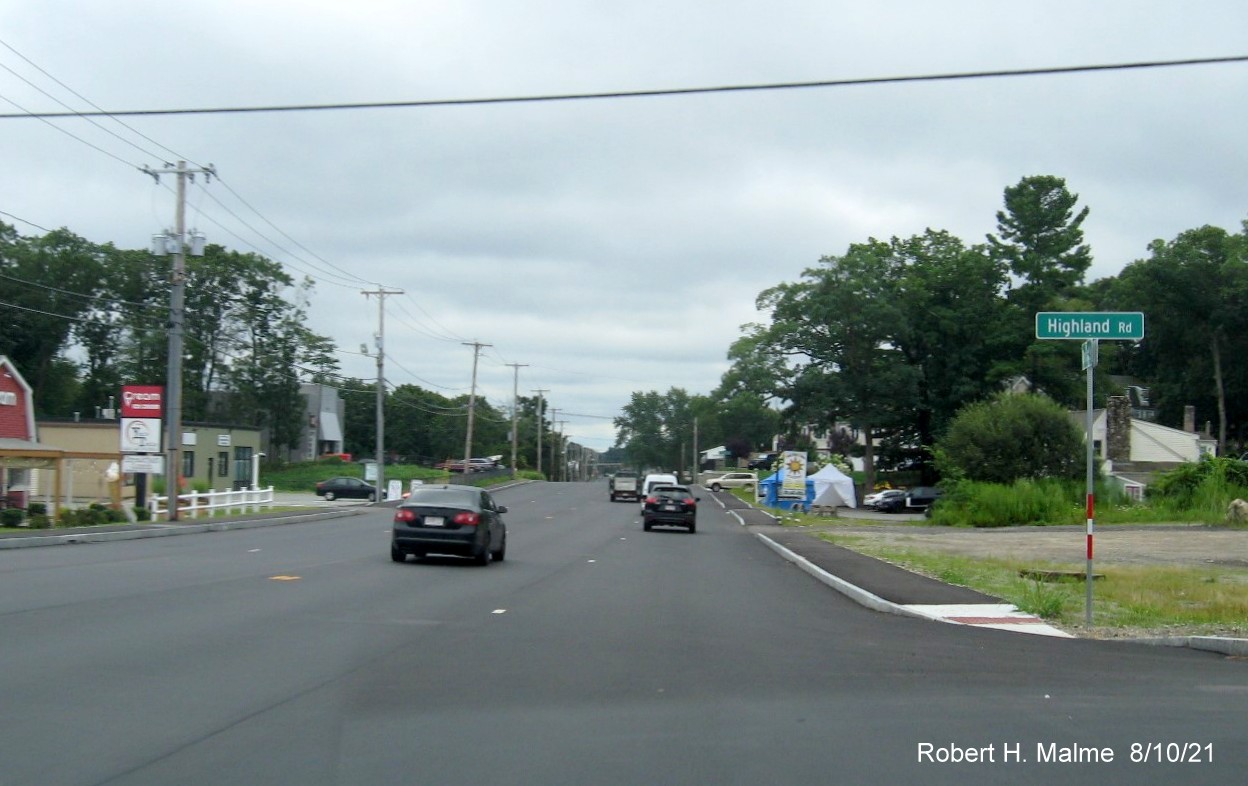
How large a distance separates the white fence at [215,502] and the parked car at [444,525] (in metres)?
18.1

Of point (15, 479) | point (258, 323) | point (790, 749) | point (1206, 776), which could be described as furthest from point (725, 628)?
point (258, 323)

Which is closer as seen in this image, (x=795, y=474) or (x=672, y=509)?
(x=672, y=509)

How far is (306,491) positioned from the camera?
81500mm

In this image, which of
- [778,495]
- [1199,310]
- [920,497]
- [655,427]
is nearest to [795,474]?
[778,495]

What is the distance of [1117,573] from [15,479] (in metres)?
44.8

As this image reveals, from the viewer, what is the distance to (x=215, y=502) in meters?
42.6

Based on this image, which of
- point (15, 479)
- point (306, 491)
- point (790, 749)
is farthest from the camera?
point (306, 491)

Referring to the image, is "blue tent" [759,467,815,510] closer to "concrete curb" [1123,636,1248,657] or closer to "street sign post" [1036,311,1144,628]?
"street sign post" [1036,311,1144,628]

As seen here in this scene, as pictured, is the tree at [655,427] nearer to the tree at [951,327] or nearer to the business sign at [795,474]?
the tree at [951,327]

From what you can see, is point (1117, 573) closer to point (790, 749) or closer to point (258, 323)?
point (790, 749)

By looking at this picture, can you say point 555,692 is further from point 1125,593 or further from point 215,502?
point 215,502

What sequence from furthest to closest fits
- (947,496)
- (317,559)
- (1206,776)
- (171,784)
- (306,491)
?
(306,491) → (947,496) → (317,559) → (1206,776) → (171,784)

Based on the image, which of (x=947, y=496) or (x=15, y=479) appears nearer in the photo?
(x=947, y=496)

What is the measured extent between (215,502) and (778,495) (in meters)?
26.5
